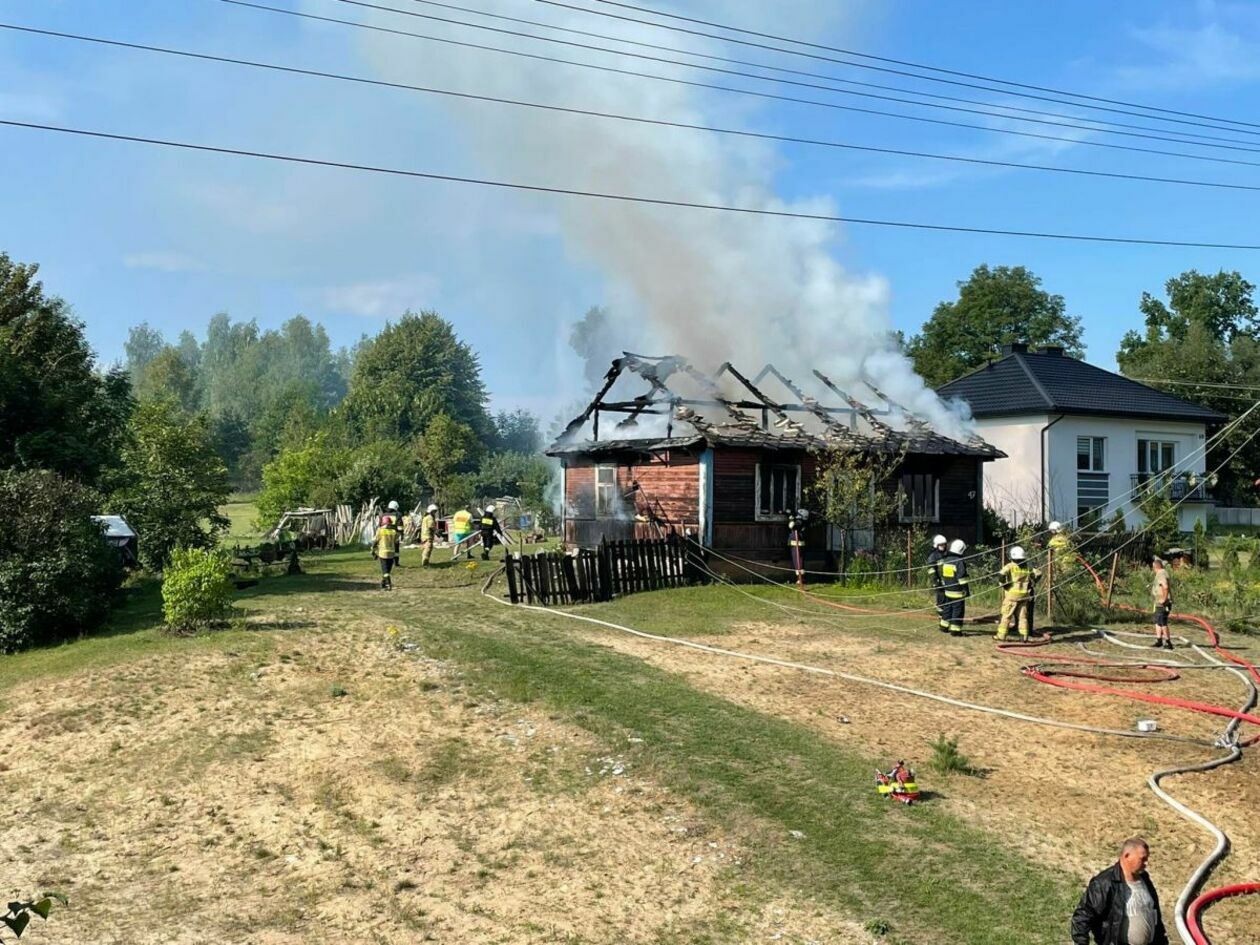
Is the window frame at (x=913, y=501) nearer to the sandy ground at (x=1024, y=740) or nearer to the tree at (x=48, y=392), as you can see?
the sandy ground at (x=1024, y=740)

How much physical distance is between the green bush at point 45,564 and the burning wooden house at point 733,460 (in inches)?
473

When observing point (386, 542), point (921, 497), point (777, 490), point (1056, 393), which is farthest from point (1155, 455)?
point (386, 542)

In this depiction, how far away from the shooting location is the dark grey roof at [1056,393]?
1359 inches

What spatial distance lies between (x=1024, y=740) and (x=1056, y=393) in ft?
84.4

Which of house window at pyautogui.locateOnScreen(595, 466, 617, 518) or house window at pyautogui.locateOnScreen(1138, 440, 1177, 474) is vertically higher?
house window at pyautogui.locateOnScreen(1138, 440, 1177, 474)

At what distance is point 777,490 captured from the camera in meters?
25.2

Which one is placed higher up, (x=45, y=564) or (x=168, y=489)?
(x=168, y=489)

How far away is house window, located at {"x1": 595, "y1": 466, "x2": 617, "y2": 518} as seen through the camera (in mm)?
27094

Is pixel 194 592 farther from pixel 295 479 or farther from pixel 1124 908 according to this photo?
pixel 295 479

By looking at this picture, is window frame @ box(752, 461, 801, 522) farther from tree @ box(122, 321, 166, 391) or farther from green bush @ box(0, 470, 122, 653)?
tree @ box(122, 321, 166, 391)

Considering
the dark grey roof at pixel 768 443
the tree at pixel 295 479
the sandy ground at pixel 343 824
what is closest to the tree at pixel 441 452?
the tree at pixel 295 479

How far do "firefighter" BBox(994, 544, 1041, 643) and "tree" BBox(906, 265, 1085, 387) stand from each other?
45.3 m

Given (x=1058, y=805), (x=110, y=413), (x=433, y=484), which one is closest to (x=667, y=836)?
(x=1058, y=805)

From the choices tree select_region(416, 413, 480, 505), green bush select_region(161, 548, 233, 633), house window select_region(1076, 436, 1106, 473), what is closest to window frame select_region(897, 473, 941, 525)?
house window select_region(1076, 436, 1106, 473)
